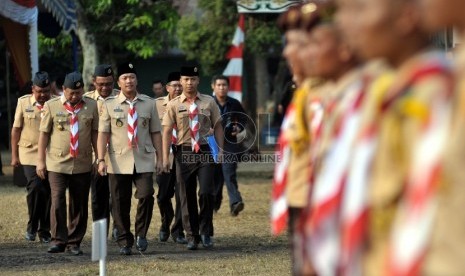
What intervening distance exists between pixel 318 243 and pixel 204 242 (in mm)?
9809

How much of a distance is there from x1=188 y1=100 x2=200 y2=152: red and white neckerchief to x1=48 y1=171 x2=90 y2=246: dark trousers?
4.34 ft

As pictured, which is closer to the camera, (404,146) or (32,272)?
(404,146)

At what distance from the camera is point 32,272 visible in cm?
1259

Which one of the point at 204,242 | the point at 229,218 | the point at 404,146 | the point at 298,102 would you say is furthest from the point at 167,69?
the point at 404,146

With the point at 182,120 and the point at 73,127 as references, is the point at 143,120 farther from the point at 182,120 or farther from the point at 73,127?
the point at 182,120

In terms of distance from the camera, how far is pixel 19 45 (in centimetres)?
2572

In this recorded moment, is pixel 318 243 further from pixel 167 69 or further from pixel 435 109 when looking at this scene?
pixel 167 69

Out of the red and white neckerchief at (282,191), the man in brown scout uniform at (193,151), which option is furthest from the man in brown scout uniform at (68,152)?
the red and white neckerchief at (282,191)

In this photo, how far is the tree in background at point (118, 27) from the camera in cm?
3141

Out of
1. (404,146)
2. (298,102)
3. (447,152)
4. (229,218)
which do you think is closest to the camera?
(447,152)

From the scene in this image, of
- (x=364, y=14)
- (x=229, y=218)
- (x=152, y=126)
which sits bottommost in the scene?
(x=229, y=218)

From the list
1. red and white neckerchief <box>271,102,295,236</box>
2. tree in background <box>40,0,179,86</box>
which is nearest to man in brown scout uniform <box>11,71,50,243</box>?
red and white neckerchief <box>271,102,295,236</box>

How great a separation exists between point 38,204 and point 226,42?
90.8ft

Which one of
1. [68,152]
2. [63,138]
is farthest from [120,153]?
[63,138]
